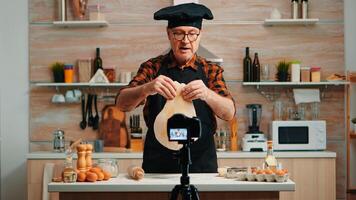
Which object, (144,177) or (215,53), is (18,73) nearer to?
(215,53)

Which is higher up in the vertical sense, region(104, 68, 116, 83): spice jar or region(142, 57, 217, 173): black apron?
region(104, 68, 116, 83): spice jar

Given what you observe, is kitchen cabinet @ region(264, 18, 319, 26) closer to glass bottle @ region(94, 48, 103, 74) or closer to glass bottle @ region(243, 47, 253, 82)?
glass bottle @ region(243, 47, 253, 82)

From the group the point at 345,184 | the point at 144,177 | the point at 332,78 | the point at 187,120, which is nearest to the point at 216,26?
the point at 332,78

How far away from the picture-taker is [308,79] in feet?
18.5

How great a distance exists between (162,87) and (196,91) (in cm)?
14

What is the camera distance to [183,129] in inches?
90.9

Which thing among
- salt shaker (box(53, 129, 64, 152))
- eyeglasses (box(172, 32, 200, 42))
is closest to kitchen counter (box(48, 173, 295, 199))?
eyeglasses (box(172, 32, 200, 42))

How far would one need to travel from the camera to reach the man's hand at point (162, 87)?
8.92 ft

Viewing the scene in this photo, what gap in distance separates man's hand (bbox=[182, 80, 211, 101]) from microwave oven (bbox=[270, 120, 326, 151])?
2.77 meters

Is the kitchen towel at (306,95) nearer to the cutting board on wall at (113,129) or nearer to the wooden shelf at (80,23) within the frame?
the cutting board on wall at (113,129)

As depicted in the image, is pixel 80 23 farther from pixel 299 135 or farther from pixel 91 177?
pixel 91 177

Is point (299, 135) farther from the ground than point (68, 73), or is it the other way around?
point (68, 73)

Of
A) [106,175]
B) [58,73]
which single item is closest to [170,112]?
[106,175]

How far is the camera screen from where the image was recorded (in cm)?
230
